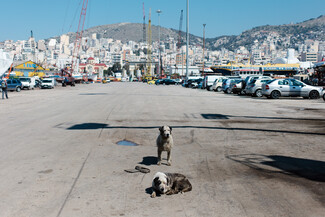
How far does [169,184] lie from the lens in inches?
209

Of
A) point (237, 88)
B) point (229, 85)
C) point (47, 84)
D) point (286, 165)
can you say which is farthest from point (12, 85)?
point (286, 165)

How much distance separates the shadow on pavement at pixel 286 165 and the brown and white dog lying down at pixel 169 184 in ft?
6.40

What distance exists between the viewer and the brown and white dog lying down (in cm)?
517

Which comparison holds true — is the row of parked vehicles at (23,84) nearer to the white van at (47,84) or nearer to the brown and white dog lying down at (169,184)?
the white van at (47,84)

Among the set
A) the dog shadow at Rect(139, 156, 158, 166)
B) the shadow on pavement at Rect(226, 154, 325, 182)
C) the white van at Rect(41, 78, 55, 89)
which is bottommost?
the white van at Rect(41, 78, 55, 89)

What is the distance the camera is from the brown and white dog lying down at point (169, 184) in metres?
5.17

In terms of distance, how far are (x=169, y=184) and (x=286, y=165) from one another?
2872 mm

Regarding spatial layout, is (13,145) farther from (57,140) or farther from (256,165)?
(256,165)

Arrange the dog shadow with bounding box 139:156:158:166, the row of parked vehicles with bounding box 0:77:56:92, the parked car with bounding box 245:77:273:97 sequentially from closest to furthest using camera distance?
the dog shadow with bounding box 139:156:158:166, the parked car with bounding box 245:77:273:97, the row of parked vehicles with bounding box 0:77:56:92

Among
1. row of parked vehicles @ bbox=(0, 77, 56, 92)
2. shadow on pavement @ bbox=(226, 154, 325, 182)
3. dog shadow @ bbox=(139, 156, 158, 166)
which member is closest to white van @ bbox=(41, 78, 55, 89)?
row of parked vehicles @ bbox=(0, 77, 56, 92)

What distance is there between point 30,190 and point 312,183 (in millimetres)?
4345

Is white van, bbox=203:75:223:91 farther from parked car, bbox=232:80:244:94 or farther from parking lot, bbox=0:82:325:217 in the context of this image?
parking lot, bbox=0:82:325:217

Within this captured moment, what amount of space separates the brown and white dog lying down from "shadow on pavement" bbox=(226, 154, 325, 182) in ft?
6.40

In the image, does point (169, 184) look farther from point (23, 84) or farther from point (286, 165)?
point (23, 84)
